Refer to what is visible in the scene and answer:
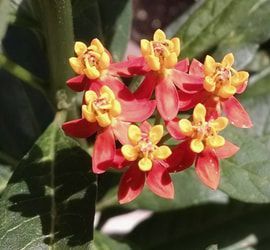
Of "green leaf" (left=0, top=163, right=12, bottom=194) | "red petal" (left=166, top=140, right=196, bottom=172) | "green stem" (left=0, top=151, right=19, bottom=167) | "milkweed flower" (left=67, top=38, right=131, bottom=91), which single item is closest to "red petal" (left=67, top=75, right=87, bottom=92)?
"milkweed flower" (left=67, top=38, right=131, bottom=91)

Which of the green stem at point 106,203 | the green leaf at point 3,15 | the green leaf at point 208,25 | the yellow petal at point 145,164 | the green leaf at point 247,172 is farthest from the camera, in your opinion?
the green stem at point 106,203

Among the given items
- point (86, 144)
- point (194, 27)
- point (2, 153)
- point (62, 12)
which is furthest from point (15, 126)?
point (62, 12)

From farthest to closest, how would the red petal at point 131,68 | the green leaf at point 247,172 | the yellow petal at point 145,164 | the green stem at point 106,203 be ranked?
the green stem at point 106,203 < the green leaf at point 247,172 < the red petal at point 131,68 < the yellow petal at point 145,164

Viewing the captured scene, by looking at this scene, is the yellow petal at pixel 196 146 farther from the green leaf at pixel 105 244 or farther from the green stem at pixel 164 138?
the green leaf at pixel 105 244

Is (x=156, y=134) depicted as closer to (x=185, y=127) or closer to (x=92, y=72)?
(x=185, y=127)

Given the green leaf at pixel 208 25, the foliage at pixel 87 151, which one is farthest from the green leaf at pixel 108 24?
the green leaf at pixel 208 25

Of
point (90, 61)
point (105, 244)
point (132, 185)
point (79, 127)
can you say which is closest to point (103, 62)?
point (90, 61)

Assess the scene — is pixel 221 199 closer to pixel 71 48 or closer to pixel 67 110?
pixel 67 110

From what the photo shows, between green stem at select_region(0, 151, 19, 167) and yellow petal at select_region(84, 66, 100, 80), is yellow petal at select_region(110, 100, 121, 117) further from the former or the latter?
green stem at select_region(0, 151, 19, 167)
